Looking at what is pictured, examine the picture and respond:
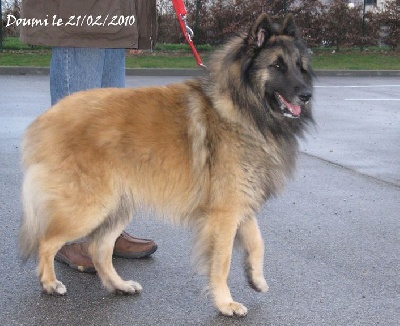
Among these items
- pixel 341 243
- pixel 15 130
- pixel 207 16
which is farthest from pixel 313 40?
pixel 341 243

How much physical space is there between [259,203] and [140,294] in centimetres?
84

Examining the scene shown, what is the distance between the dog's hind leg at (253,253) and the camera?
13.6 feet

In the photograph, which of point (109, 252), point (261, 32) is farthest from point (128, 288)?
point (261, 32)

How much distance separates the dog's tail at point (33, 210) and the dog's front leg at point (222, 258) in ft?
2.89

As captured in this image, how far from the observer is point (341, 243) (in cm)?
508

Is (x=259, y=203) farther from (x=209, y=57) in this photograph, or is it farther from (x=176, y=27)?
(x=176, y=27)

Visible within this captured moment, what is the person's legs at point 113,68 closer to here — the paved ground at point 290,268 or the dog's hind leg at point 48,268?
the paved ground at point 290,268

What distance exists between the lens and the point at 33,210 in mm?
4016

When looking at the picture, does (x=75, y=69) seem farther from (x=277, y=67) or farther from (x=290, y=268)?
(x=290, y=268)

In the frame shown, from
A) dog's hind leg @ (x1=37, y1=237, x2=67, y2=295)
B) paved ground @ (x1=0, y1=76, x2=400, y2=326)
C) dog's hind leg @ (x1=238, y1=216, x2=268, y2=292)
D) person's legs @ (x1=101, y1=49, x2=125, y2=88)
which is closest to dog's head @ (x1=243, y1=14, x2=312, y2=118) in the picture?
dog's hind leg @ (x1=238, y1=216, x2=268, y2=292)

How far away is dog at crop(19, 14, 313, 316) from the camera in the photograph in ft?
12.8

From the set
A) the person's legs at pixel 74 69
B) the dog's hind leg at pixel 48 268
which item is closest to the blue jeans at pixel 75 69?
the person's legs at pixel 74 69

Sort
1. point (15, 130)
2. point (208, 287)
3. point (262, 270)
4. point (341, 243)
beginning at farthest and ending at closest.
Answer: point (15, 130), point (341, 243), point (262, 270), point (208, 287)

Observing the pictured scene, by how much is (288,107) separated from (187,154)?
1.92ft
